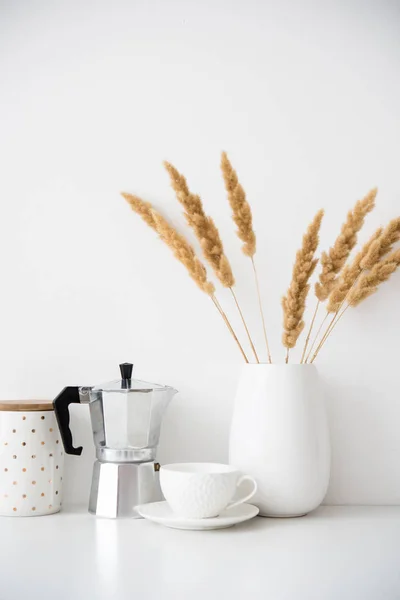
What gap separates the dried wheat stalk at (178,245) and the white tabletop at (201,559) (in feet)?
1.06

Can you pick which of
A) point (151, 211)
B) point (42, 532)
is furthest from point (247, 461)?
point (151, 211)

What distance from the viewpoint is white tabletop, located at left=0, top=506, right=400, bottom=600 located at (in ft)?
2.48

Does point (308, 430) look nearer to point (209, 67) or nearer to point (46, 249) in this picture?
point (46, 249)

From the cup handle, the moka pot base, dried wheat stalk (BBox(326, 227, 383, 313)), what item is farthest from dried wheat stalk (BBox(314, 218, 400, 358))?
the moka pot base

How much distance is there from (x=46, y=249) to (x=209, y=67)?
1.52 feet

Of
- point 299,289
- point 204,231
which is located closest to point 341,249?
point 299,289

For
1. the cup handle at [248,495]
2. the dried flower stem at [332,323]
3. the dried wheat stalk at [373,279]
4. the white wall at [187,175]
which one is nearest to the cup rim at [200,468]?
the cup handle at [248,495]

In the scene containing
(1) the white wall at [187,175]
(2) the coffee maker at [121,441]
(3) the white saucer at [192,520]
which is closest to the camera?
(3) the white saucer at [192,520]

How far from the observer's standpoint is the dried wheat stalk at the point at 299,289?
108 centimetres

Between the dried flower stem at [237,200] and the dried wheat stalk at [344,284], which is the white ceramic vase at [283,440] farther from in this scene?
the dried flower stem at [237,200]

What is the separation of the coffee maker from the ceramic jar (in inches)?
1.5

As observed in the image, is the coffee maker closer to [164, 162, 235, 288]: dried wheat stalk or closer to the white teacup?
the white teacup

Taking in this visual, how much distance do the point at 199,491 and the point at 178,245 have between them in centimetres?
40

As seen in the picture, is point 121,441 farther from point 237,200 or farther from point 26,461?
point 237,200
